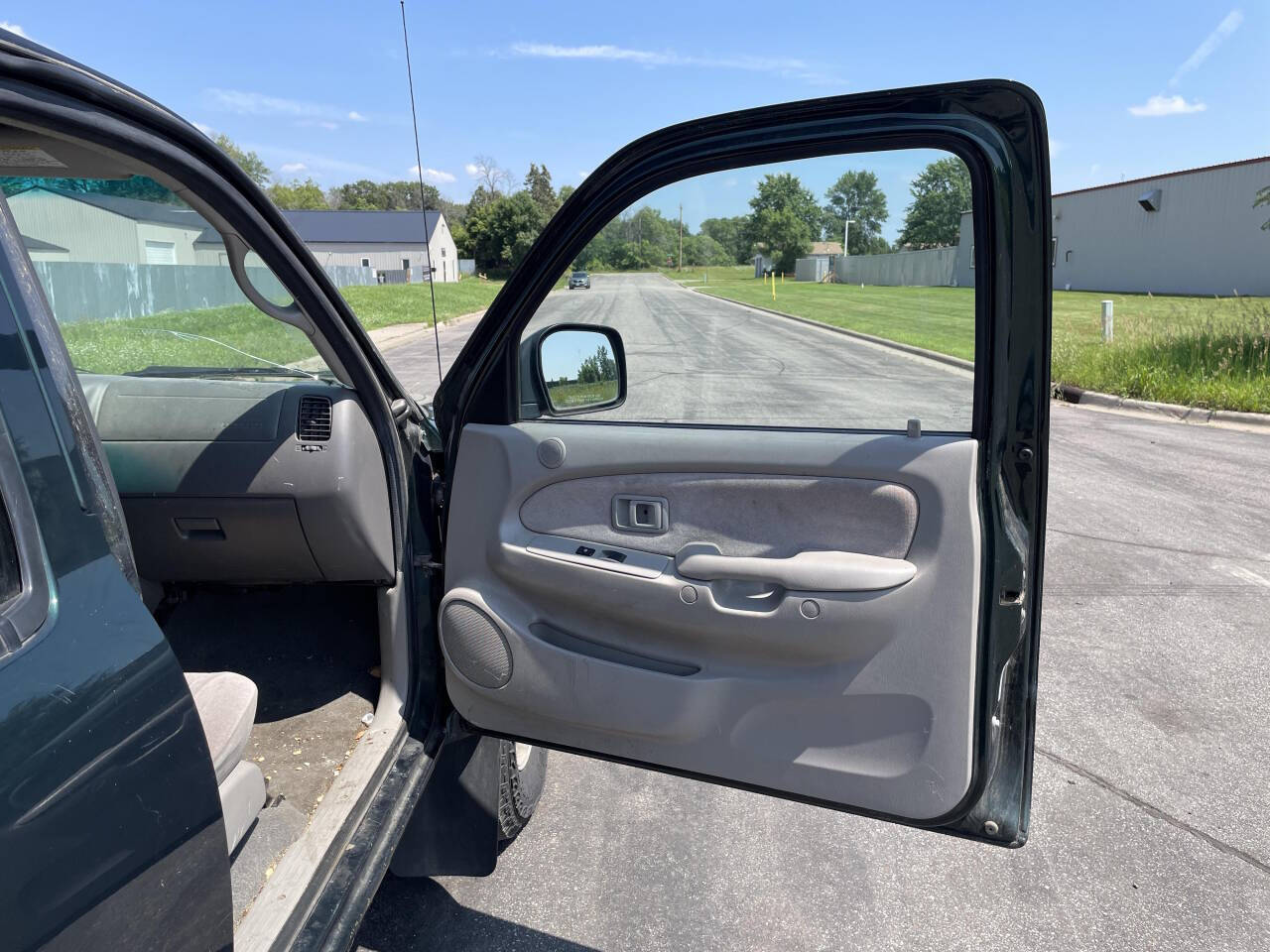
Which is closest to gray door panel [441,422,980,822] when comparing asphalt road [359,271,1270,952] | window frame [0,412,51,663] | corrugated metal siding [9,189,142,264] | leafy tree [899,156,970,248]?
asphalt road [359,271,1270,952]

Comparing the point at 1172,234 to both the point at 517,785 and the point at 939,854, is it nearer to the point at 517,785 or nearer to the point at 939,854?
the point at 939,854

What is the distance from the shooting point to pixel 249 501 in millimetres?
2430

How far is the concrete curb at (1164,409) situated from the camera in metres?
10.8

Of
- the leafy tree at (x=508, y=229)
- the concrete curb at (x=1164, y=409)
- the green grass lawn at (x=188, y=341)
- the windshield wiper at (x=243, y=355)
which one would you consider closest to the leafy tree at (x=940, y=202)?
the green grass lawn at (x=188, y=341)

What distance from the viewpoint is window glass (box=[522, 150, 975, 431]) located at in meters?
2.10

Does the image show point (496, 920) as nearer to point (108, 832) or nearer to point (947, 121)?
point (108, 832)

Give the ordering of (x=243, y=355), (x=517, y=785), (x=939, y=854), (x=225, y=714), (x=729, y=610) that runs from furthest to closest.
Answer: (x=939, y=854) < (x=517, y=785) < (x=243, y=355) < (x=729, y=610) < (x=225, y=714)

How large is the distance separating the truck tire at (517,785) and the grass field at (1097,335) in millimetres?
1484

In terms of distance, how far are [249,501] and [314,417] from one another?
0.28 meters

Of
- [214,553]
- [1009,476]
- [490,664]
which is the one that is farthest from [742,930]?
[214,553]

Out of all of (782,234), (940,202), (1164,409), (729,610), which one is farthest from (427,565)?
(1164,409)

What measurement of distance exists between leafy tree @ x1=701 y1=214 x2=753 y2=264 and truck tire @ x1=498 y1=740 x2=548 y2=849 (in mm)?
1528

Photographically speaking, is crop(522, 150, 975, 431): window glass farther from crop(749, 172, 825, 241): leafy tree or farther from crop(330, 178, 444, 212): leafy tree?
crop(330, 178, 444, 212): leafy tree

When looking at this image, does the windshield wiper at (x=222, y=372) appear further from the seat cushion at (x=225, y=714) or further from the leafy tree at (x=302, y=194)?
the leafy tree at (x=302, y=194)
